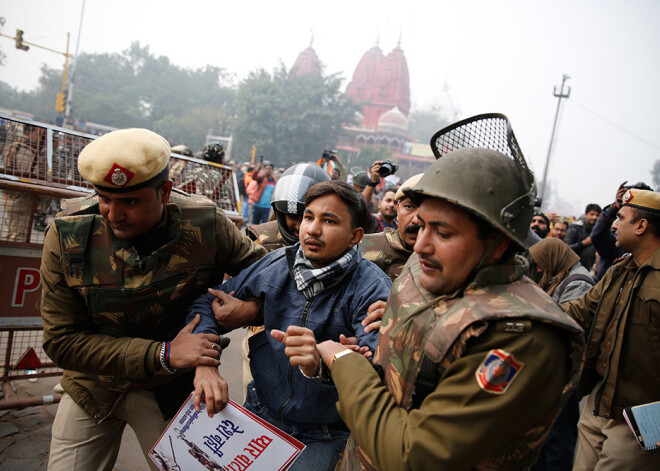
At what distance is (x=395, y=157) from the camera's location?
4966 cm

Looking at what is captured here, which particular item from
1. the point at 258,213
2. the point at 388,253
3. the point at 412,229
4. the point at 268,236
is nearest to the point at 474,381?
the point at 412,229

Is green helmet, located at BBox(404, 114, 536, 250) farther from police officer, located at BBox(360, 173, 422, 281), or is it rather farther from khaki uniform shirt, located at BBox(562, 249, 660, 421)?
khaki uniform shirt, located at BBox(562, 249, 660, 421)

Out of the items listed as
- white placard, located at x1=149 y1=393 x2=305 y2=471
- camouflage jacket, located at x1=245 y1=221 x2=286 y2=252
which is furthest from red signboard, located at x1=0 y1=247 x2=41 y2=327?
A: white placard, located at x1=149 y1=393 x2=305 y2=471

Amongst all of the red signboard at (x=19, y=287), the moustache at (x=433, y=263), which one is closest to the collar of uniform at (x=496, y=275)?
the moustache at (x=433, y=263)

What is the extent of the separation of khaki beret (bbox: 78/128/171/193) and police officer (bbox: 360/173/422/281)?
1.57 metres

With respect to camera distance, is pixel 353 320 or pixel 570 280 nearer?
pixel 353 320

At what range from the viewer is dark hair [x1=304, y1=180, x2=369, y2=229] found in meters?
1.91

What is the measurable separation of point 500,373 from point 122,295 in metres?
1.58

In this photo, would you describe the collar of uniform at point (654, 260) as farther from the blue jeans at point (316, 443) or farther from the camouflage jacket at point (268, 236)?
the camouflage jacket at point (268, 236)

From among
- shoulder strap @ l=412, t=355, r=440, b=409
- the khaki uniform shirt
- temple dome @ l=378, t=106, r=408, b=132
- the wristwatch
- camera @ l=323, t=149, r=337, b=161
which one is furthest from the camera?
temple dome @ l=378, t=106, r=408, b=132

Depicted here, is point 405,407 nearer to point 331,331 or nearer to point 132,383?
point 331,331

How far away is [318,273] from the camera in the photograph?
69.9 inches

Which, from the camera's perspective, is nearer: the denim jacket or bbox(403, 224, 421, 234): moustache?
the denim jacket

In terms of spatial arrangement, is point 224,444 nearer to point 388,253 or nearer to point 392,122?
point 388,253
